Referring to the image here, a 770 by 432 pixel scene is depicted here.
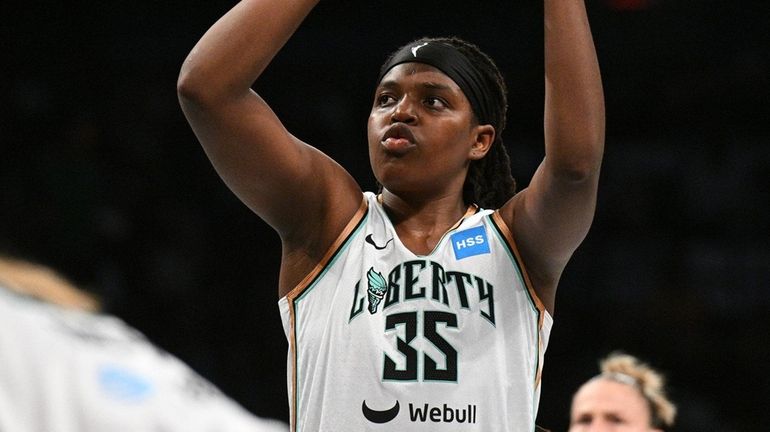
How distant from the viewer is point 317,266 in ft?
9.84

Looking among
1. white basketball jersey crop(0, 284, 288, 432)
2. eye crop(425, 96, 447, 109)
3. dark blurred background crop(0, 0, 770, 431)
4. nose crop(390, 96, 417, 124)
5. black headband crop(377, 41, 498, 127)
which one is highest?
dark blurred background crop(0, 0, 770, 431)

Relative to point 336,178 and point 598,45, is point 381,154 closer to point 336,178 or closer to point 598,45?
point 336,178

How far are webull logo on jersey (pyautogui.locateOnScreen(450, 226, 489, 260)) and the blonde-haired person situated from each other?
1819 millimetres

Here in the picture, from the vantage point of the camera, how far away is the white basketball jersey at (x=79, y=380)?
1.34 m

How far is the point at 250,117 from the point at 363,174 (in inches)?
212

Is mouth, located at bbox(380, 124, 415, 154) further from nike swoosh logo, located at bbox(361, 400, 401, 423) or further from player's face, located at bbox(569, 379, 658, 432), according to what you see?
player's face, located at bbox(569, 379, 658, 432)

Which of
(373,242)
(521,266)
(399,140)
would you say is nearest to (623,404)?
(521,266)

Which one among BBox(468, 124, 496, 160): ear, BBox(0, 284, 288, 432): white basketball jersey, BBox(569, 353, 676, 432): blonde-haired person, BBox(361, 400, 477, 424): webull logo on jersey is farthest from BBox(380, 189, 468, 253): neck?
BBox(569, 353, 676, 432): blonde-haired person

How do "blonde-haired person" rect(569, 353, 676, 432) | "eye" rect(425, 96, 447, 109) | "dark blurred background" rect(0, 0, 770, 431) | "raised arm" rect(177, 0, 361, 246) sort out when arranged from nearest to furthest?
"raised arm" rect(177, 0, 361, 246) < "eye" rect(425, 96, 447, 109) < "blonde-haired person" rect(569, 353, 676, 432) < "dark blurred background" rect(0, 0, 770, 431)

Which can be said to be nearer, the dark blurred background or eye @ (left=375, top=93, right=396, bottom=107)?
eye @ (left=375, top=93, right=396, bottom=107)

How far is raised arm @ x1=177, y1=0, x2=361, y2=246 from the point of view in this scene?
9.05 feet

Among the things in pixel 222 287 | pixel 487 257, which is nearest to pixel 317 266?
pixel 487 257

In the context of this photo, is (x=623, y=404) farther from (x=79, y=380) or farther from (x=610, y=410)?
(x=79, y=380)

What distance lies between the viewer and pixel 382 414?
2.83 m
